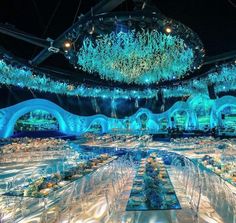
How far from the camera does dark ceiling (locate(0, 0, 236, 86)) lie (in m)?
7.69

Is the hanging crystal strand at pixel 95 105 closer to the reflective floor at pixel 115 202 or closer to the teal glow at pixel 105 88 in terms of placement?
the teal glow at pixel 105 88

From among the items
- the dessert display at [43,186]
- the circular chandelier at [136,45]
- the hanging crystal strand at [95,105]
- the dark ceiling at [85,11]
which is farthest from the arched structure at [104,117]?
the dessert display at [43,186]

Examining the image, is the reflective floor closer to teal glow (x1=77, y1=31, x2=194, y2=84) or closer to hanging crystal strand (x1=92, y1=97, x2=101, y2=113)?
teal glow (x1=77, y1=31, x2=194, y2=84)

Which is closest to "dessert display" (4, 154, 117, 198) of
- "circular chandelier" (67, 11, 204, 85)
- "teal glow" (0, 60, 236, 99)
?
"circular chandelier" (67, 11, 204, 85)

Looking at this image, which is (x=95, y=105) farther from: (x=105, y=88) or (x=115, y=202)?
(x=115, y=202)

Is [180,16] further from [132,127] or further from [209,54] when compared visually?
[132,127]

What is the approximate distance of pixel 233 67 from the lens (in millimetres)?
13047

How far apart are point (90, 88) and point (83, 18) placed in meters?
16.0

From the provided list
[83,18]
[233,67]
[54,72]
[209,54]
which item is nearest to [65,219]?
[83,18]

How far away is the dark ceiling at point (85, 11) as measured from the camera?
7.69 m

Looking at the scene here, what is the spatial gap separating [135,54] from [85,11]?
8.15 ft

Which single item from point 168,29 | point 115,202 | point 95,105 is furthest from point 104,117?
point 115,202

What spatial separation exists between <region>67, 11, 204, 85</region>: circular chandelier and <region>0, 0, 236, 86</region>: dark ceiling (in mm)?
1603

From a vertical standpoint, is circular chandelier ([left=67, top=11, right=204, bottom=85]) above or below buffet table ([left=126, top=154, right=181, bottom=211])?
above
